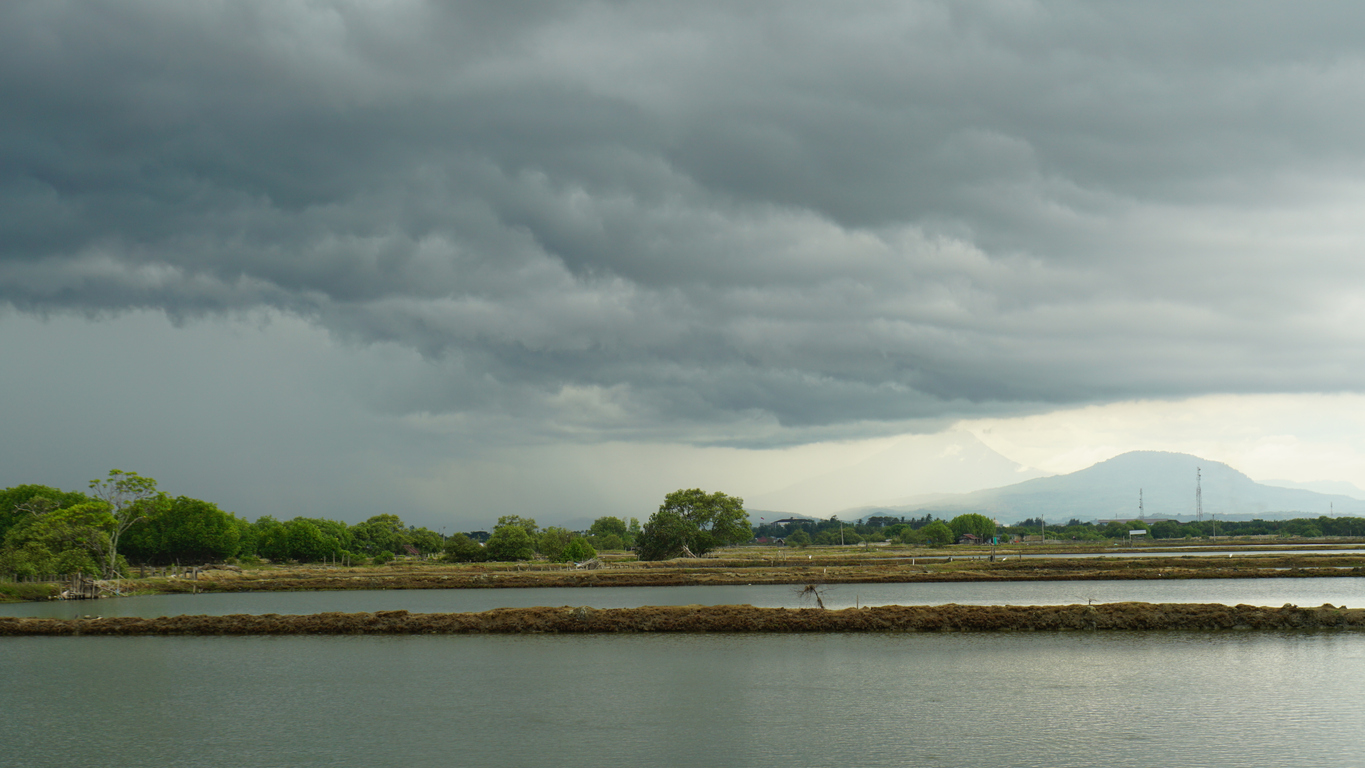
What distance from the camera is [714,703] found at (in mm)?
25734

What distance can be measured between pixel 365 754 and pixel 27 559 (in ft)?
222

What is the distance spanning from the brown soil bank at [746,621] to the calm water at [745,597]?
8375 millimetres

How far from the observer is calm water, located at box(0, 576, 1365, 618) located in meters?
54.6

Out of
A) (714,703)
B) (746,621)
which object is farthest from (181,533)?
(714,703)

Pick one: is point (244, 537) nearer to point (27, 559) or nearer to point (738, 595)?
point (27, 559)

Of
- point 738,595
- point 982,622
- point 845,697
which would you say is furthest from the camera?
point 738,595

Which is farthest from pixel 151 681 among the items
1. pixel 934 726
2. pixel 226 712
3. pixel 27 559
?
pixel 27 559

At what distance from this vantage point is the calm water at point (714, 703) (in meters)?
20.7

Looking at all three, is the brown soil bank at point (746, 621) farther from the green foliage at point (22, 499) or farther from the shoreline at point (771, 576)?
the green foliage at point (22, 499)

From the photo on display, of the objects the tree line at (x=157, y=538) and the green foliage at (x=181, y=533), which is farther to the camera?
the green foliage at (x=181, y=533)

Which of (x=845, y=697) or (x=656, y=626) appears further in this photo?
(x=656, y=626)

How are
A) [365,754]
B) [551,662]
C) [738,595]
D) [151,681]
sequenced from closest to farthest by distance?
1. [365,754]
2. [151,681]
3. [551,662]
4. [738,595]

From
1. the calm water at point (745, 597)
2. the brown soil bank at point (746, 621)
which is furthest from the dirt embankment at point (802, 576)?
the brown soil bank at point (746, 621)

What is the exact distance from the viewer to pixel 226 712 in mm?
26422
